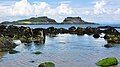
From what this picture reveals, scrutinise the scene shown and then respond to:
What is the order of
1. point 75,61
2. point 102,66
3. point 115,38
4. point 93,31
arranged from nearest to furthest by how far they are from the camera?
point 102,66 → point 75,61 → point 115,38 → point 93,31

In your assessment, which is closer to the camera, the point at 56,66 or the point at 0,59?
the point at 56,66

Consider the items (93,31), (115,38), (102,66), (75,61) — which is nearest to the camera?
(102,66)

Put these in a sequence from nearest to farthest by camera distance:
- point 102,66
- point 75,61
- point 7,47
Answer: point 102,66 < point 75,61 < point 7,47

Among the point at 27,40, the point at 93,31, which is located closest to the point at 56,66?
the point at 27,40

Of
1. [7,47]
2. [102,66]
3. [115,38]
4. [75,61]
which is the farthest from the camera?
[115,38]

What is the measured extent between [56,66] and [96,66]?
6736 millimetres

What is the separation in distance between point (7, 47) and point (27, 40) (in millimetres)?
22677

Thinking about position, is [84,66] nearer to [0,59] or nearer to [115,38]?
[0,59]

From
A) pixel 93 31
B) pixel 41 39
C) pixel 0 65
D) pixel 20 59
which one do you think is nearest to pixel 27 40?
pixel 41 39

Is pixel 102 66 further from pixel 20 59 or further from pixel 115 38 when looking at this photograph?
pixel 115 38

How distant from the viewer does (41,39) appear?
334 ft

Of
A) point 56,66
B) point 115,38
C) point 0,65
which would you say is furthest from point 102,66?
point 115,38

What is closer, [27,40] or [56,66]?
[56,66]

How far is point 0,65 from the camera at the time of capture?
181 ft
